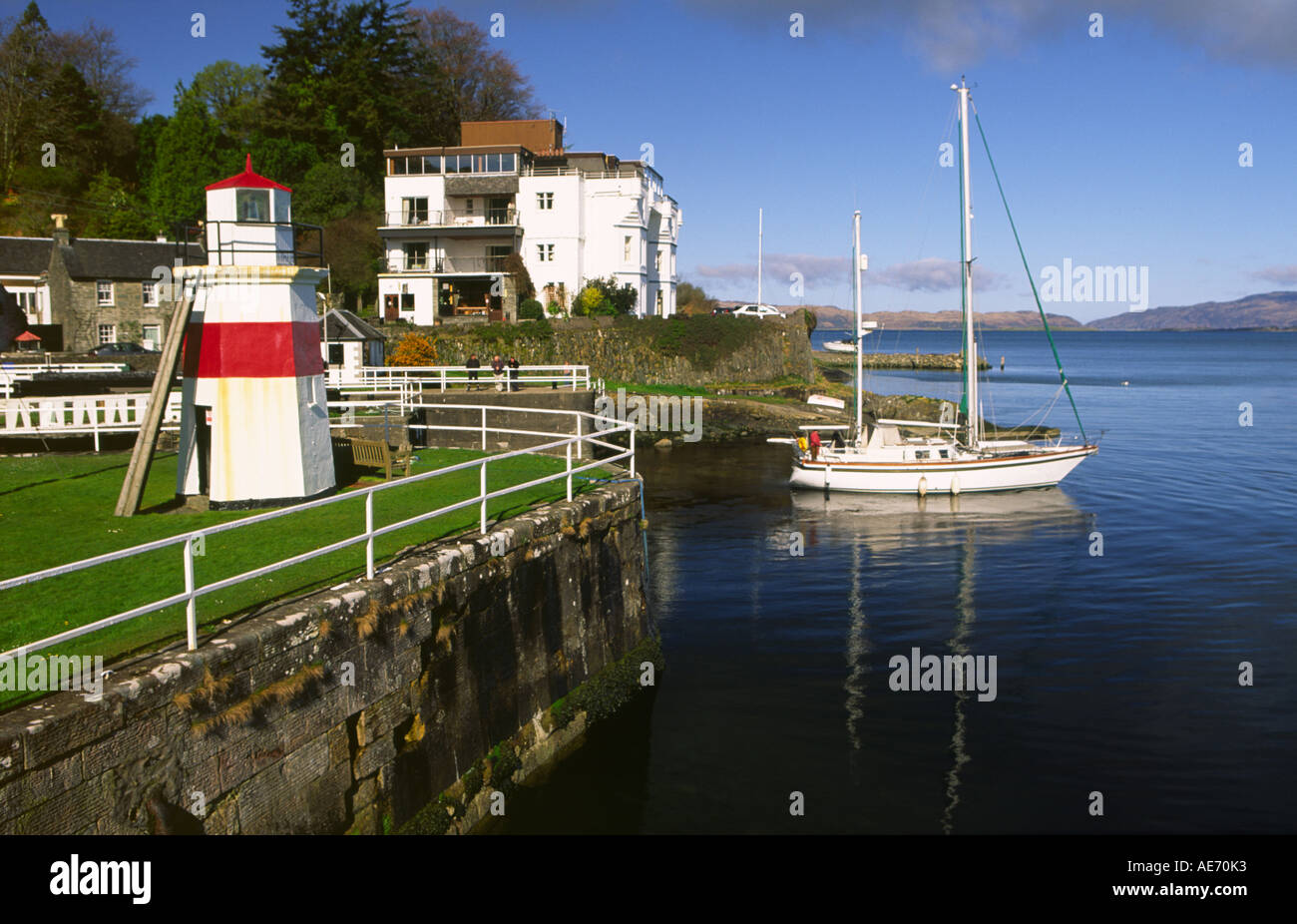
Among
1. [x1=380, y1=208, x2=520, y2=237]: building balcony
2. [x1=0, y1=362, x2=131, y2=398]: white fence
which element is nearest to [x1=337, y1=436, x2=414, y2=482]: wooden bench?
[x1=0, y1=362, x2=131, y2=398]: white fence

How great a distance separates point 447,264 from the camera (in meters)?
60.7

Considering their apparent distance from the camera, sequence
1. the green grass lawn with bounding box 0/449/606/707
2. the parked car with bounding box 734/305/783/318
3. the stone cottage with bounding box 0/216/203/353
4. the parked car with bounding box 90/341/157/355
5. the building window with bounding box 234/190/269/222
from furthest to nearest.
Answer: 1. the parked car with bounding box 734/305/783/318
2. the stone cottage with bounding box 0/216/203/353
3. the parked car with bounding box 90/341/157/355
4. the building window with bounding box 234/190/269/222
5. the green grass lawn with bounding box 0/449/606/707

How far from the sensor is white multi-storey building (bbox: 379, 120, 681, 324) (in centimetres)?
6031

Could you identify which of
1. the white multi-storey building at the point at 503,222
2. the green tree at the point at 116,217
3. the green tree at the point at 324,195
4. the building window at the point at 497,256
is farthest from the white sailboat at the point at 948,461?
the green tree at the point at 116,217

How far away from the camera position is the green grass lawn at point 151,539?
815 centimetres

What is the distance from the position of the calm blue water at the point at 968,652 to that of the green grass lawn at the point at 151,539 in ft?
12.6

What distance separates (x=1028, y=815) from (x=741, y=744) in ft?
13.0

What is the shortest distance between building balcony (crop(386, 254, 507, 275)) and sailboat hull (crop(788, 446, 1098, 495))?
31.3m

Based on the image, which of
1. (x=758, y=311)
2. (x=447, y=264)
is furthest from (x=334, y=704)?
(x=758, y=311)

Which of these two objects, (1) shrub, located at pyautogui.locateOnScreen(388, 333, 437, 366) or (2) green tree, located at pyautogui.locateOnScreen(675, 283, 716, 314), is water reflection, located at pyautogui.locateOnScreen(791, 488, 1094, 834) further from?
(2) green tree, located at pyautogui.locateOnScreen(675, 283, 716, 314)

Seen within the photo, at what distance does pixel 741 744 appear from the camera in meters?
14.2

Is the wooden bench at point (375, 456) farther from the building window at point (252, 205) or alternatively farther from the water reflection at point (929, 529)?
the water reflection at point (929, 529)
